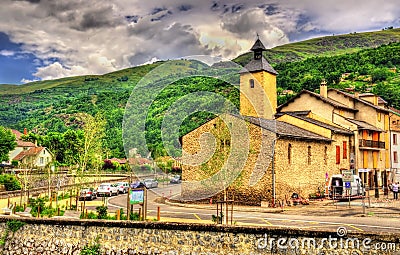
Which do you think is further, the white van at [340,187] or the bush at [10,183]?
the bush at [10,183]

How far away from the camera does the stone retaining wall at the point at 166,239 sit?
1370 cm

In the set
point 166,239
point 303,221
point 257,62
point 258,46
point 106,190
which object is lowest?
point 166,239

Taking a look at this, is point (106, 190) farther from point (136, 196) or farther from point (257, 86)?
point (136, 196)

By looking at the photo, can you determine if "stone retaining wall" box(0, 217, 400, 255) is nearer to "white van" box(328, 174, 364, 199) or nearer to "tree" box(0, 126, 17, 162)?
"white van" box(328, 174, 364, 199)

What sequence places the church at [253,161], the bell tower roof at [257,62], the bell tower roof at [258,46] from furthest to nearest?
the bell tower roof at [257,62], the bell tower roof at [258,46], the church at [253,161]

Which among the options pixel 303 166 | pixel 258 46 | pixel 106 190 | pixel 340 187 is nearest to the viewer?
pixel 303 166

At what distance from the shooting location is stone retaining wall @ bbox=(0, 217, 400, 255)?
1370cm

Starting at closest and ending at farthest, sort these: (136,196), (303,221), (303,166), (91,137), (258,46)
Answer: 1. (136,196)
2. (303,221)
3. (303,166)
4. (91,137)
5. (258,46)

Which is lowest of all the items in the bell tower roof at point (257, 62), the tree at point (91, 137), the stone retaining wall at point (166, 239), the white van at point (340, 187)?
the stone retaining wall at point (166, 239)

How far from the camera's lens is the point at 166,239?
16266mm

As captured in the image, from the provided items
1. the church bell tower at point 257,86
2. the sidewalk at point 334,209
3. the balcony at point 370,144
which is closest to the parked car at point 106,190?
the sidewalk at point 334,209

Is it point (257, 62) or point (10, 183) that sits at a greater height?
point (257, 62)

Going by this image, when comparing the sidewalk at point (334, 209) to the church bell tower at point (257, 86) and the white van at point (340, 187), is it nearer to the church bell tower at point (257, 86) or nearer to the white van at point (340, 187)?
the white van at point (340, 187)

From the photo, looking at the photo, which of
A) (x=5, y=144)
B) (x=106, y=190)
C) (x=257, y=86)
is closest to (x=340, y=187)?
(x=257, y=86)
